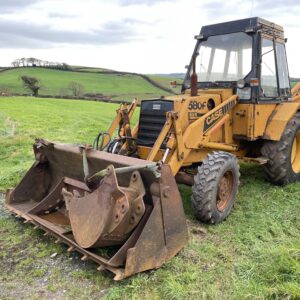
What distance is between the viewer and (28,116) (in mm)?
18328

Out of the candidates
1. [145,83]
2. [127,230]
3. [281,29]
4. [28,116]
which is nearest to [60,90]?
[145,83]

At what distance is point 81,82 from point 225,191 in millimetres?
46079

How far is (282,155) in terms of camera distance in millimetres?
6664

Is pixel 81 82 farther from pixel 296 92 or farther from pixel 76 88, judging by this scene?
pixel 296 92

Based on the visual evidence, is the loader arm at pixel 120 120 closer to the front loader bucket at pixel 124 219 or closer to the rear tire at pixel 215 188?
the front loader bucket at pixel 124 219

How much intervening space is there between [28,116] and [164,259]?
15.4m

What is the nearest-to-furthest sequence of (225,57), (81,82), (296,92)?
(225,57) → (296,92) → (81,82)

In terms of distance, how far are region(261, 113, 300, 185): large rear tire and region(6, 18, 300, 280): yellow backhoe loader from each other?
17mm

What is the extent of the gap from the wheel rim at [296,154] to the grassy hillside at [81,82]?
32.7m

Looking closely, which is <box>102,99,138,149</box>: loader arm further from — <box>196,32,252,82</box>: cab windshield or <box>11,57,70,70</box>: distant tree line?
<box>11,57,70,70</box>: distant tree line

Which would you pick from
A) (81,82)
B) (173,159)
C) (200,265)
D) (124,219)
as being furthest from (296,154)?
(81,82)

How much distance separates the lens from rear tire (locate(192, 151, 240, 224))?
16.8 ft

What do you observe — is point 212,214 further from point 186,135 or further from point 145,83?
point 145,83

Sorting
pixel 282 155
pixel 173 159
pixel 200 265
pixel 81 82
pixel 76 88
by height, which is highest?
pixel 81 82
